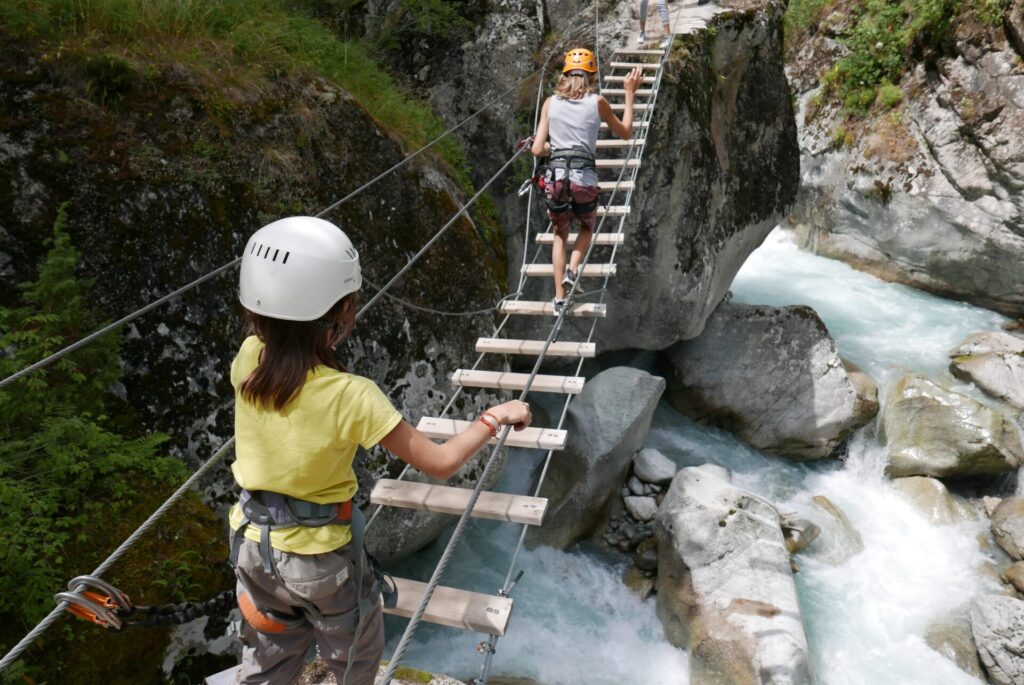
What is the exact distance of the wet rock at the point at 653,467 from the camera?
8.08 metres

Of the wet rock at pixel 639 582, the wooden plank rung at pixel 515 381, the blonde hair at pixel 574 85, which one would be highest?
the blonde hair at pixel 574 85

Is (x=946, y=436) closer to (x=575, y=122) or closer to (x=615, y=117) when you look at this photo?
(x=615, y=117)

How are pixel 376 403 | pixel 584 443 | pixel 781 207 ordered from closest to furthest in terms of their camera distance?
pixel 376 403
pixel 584 443
pixel 781 207

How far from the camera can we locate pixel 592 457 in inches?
297

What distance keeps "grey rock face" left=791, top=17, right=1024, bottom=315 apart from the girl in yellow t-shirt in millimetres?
13843

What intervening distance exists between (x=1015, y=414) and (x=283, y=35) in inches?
430

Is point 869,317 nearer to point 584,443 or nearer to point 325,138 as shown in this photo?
point 584,443

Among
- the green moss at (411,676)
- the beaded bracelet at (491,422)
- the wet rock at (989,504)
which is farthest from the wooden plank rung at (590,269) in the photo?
the wet rock at (989,504)

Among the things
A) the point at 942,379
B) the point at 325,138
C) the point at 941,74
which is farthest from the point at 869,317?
the point at 325,138

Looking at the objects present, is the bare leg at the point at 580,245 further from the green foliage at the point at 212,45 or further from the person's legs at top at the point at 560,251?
the green foliage at the point at 212,45

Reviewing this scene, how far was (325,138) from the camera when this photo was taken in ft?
17.3

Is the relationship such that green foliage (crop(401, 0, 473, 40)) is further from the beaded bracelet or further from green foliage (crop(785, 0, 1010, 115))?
green foliage (crop(785, 0, 1010, 115))

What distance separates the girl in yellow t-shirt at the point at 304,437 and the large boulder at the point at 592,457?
551cm

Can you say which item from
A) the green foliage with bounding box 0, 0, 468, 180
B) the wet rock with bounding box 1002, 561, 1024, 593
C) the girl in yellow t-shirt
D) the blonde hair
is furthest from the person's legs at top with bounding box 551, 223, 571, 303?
the wet rock with bounding box 1002, 561, 1024, 593
